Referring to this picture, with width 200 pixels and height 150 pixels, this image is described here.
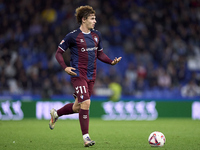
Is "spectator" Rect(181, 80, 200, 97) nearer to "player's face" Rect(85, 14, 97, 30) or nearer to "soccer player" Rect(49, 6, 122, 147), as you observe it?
"soccer player" Rect(49, 6, 122, 147)

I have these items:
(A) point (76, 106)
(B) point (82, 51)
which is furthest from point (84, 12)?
(A) point (76, 106)

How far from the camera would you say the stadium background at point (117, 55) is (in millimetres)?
14547

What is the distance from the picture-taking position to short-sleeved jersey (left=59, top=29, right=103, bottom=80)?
6691mm

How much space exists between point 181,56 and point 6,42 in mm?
7633

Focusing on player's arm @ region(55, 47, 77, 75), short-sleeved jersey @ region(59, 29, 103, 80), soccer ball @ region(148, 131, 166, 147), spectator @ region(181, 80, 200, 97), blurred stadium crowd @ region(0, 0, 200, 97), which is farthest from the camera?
blurred stadium crowd @ region(0, 0, 200, 97)

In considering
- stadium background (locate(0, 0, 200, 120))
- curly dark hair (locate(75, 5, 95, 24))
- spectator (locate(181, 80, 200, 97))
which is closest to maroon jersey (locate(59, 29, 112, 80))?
curly dark hair (locate(75, 5, 95, 24))

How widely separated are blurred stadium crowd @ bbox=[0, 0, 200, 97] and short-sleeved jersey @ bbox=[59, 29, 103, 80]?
7.92 m

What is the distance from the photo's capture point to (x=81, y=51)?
6.73 m

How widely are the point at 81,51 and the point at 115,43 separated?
37.2ft

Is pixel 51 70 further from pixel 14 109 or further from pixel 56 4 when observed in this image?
pixel 56 4

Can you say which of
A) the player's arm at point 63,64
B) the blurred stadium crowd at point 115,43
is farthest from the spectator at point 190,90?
the player's arm at point 63,64

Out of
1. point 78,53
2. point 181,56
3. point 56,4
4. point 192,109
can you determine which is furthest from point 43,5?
point 78,53

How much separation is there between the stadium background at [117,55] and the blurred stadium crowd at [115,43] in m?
0.04

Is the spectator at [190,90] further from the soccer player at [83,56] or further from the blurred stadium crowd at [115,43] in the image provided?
the soccer player at [83,56]
